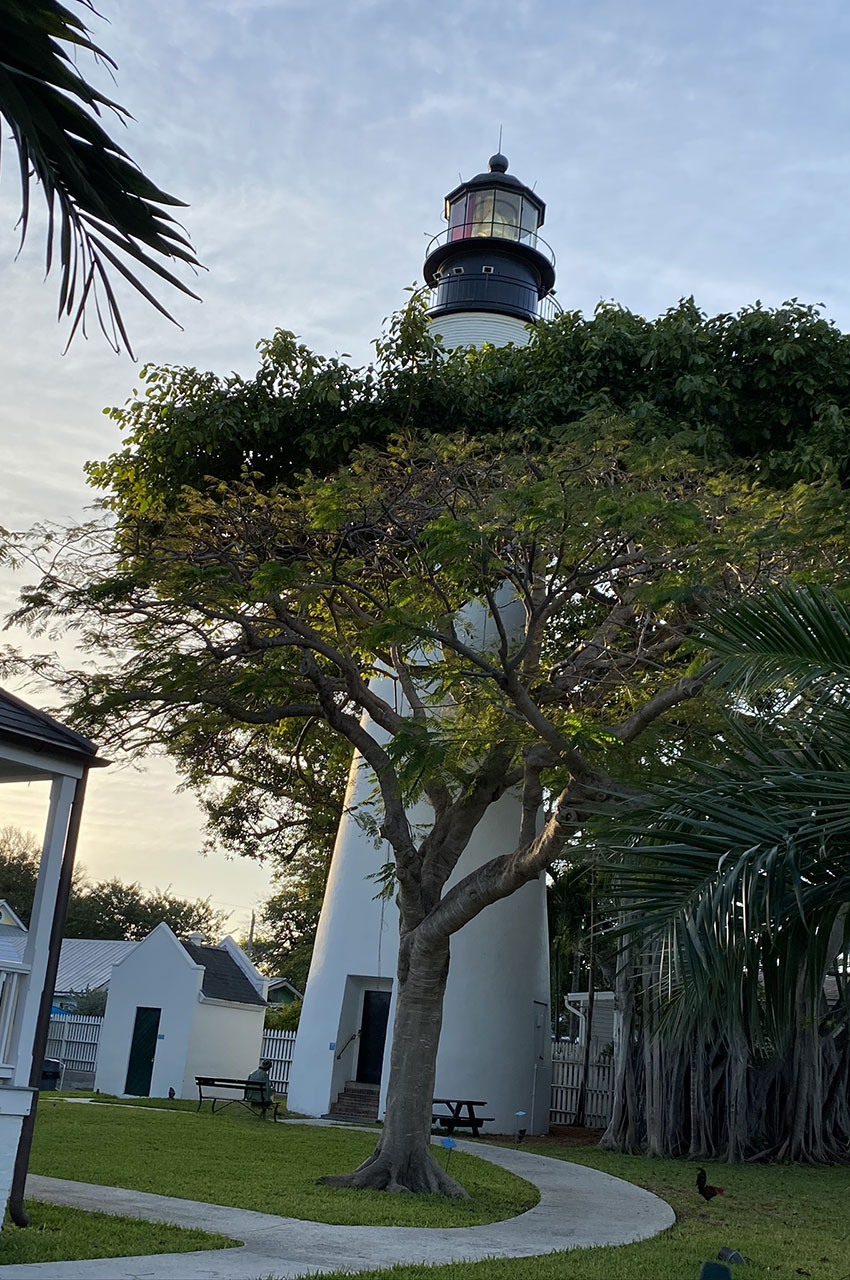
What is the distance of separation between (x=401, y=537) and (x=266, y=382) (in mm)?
5808

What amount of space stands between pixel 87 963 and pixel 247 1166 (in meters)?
25.8

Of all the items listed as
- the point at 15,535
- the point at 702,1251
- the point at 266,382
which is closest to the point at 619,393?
the point at 266,382

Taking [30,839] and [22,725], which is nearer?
[22,725]

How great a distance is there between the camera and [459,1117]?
18000 mm

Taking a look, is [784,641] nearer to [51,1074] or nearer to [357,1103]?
[357,1103]

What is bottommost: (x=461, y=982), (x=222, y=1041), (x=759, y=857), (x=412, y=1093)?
(x=222, y=1041)

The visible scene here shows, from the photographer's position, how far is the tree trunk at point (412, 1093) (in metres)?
11.4

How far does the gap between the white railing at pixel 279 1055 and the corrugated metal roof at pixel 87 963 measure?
8.56m

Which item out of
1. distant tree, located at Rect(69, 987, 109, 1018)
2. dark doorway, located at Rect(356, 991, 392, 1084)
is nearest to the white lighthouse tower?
dark doorway, located at Rect(356, 991, 392, 1084)

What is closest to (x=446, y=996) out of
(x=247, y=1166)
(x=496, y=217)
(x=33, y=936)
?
(x=247, y=1166)

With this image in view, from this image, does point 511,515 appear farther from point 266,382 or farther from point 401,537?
point 266,382

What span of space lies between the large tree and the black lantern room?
536 inches

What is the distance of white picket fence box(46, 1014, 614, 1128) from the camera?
23500 mm

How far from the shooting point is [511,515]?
11164 millimetres
